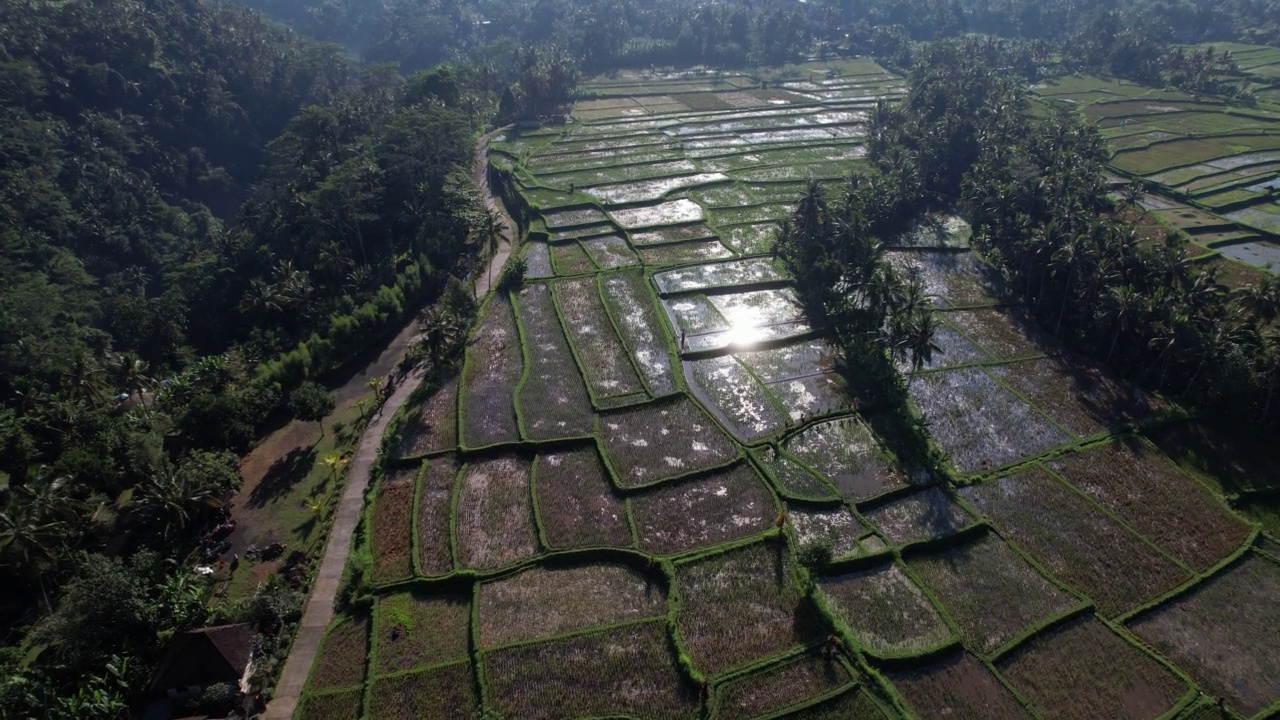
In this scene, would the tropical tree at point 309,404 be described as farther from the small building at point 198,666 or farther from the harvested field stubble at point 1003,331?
the harvested field stubble at point 1003,331

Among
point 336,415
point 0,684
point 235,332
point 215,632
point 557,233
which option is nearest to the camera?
point 0,684

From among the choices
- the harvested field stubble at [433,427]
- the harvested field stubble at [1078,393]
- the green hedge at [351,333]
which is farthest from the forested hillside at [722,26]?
the harvested field stubble at [1078,393]

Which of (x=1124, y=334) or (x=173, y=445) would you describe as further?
(x=1124, y=334)

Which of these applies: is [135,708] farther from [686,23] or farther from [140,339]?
[686,23]

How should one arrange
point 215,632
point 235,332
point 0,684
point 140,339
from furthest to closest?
1. point 235,332
2. point 140,339
3. point 215,632
4. point 0,684

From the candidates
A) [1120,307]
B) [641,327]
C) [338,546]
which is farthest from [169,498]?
[1120,307]

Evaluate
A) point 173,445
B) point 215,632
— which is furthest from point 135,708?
point 173,445
